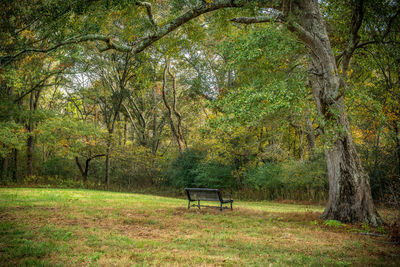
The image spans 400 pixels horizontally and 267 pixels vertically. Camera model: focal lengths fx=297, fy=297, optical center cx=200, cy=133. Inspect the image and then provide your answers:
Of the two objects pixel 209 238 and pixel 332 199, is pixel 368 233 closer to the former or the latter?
pixel 332 199

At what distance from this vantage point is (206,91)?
1032 inches

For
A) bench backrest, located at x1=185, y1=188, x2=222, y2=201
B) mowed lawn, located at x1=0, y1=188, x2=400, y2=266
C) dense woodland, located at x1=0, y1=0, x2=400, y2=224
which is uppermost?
dense woodland, located at x1=0, y1=0, x2=400, y2=224

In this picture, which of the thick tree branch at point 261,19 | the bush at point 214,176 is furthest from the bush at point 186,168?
the thick tree branch at point 261,19

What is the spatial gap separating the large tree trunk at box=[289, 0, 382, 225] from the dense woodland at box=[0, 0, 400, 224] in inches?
1.4

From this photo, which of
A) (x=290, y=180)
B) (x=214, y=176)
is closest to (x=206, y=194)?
(x=290, y=180)

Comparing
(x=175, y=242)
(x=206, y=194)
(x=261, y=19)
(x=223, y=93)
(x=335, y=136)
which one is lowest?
(x=175, y=242)

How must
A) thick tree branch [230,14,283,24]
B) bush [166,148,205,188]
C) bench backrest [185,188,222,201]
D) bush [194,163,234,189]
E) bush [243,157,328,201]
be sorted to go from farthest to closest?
bush [166,148,205,188], bush [194,163,234,189], bush [243,157,328,201], bench backrest [185,188,222,201], thick tree branch [230,14,283,24]

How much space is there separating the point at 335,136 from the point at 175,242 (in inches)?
216

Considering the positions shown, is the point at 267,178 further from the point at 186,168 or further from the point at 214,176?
the point at 186,168

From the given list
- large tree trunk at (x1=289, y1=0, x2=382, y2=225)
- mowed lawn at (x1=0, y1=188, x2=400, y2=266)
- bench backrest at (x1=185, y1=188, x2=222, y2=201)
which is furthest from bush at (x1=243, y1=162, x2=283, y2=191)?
mowed lawn at (x1=0, y1=188, x2=400, y2=266)

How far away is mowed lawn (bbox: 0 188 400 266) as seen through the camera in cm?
439

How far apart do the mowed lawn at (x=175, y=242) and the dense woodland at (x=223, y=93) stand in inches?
64.2

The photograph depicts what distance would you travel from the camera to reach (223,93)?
24562 millimetres

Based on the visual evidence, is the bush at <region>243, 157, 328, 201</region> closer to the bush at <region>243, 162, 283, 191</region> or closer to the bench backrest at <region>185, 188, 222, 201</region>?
the bush at <region>243, 162, 283, 191</region>
